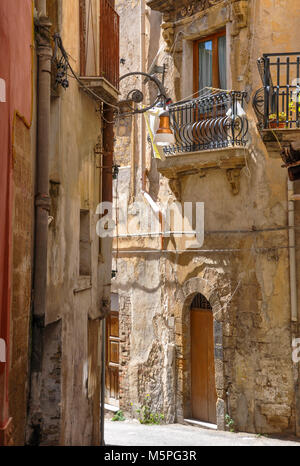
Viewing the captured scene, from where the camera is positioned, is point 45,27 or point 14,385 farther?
point 45,27

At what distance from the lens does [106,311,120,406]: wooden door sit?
15109mm

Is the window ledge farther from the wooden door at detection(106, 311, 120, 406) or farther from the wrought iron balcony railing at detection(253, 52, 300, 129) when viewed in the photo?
the wooden door at detection(106, 311, 120, 406)

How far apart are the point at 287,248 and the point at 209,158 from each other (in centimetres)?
245

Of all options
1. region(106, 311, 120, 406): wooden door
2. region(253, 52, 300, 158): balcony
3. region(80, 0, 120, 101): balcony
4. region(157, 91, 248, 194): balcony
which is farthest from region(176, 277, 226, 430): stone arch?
region(80, 0, 120, 101): balcony

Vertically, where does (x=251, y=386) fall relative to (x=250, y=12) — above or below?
below


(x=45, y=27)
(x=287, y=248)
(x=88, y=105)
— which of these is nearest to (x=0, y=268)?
(x=45, y=27)

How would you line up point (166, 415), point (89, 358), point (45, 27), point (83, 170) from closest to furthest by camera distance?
point (45, 27) < point (83, 170) < point (89, 358) < point (166, 415)

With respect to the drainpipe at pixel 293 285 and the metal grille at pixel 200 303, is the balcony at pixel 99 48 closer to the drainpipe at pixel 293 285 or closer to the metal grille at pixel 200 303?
the drainpipe at pixel 293 285

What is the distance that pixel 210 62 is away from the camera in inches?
527

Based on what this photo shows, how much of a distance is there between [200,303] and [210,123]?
3873mm

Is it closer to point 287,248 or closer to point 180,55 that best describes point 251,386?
point 287,248

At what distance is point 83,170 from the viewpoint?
9352mm

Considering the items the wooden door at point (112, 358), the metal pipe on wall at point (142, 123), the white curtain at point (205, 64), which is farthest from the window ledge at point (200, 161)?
the wooden door at point (112, 358)

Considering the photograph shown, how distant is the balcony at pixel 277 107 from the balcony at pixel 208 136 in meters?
0.57
